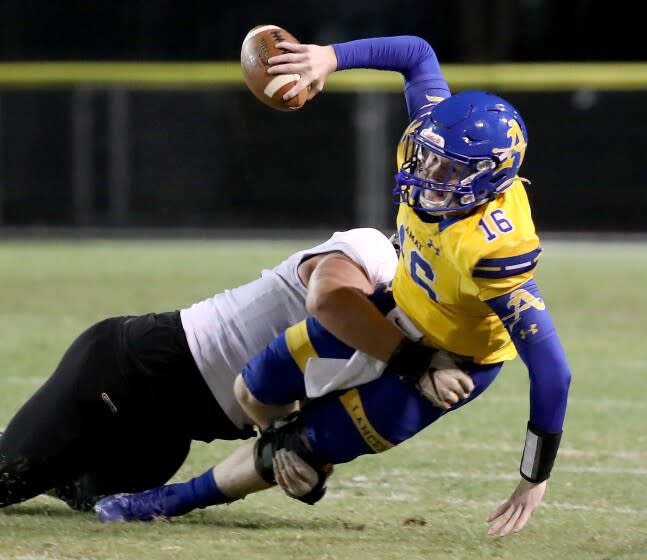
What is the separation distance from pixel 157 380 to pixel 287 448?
0.48 m

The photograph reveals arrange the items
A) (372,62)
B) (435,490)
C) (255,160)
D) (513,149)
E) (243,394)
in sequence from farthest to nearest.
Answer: (255,160) < (435,490) < (372,62) < (243,394) < (513,149)

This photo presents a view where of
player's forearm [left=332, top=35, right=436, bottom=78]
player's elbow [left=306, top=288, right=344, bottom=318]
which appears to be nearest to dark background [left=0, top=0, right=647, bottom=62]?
player's forearm [left=332, top=35, right=436, bottom=78]

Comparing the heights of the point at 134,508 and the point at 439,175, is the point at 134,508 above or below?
below

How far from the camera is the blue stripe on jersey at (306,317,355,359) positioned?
3.74m

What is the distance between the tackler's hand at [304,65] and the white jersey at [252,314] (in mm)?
441

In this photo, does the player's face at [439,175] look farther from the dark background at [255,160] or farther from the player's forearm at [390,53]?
the dark background at [255,160]

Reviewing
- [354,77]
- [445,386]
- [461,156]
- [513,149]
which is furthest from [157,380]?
[354,77]

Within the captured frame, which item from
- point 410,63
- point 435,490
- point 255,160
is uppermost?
point 410,63

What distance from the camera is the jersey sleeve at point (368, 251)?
13.1 feet

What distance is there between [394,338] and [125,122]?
11165mm

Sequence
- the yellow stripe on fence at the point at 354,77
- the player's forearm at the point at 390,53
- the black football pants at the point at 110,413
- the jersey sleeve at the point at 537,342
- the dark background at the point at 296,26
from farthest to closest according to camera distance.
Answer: the dark background at the point at 296,26
the yellow stripe on fence at the point at 354,77
the player's forearm at the point at 390,53
the black football pants at the point at 110,413
the jersey sleeve at the point at 537,342

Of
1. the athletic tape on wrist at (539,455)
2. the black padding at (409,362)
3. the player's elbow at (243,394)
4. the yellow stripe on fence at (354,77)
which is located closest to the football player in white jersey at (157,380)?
the player's elbow at (243,394)

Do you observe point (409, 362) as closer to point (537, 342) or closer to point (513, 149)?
point (537, 342)

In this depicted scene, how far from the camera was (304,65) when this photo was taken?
4.00 metres
